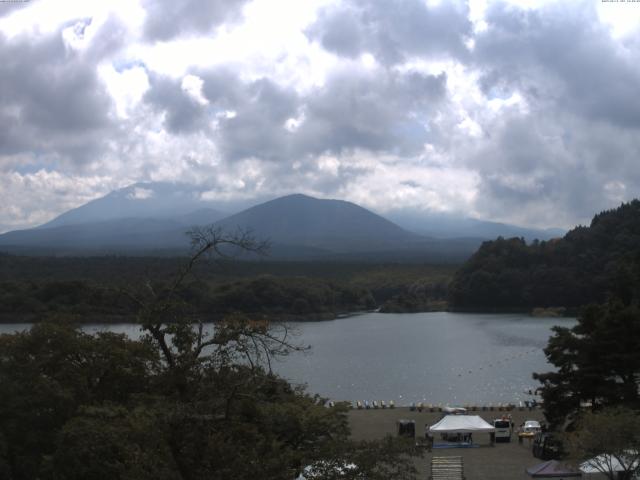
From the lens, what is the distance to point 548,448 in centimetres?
1612

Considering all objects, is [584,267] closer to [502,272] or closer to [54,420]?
[502,272]

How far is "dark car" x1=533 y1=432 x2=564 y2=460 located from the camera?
52.0ft

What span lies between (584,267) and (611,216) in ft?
25.7

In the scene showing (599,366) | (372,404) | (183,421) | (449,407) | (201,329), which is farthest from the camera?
(372,404)

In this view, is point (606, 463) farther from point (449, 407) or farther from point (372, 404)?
point (372, 404)

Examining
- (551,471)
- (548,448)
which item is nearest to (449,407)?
(548,448)

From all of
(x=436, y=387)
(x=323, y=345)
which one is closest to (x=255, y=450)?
(x=436, y=387)

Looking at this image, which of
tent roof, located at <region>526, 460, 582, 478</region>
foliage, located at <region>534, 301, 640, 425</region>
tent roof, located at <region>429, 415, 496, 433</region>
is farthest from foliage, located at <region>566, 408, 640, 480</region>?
tent roof, located at <region>429, 415, 496, 433</region>

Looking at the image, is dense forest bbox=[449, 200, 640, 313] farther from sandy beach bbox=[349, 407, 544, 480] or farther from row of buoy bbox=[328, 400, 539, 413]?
sandy beach bbox=[349, 407, 544, 480]

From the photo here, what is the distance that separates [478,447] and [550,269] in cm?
5373

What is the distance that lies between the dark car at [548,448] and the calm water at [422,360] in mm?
10903

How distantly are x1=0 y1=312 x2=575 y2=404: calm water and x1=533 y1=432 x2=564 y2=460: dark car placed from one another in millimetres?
10903

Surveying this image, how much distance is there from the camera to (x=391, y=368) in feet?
120

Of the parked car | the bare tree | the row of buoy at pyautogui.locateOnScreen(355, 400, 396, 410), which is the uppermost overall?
the bare tree
